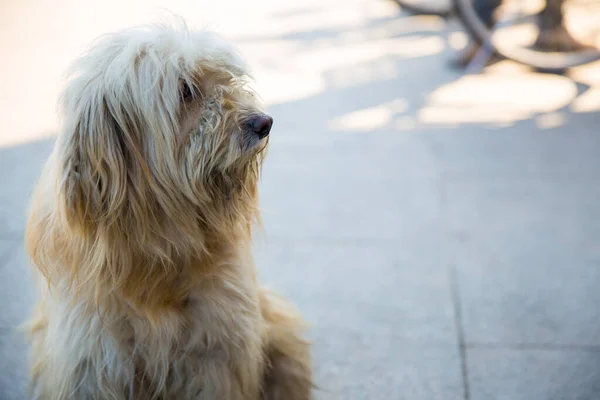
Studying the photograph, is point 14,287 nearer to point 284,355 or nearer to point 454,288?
point 284,355

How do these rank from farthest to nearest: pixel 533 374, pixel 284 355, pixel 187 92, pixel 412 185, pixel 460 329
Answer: pixel 412 185 → pixel 460 329 → pixel 533 374 → pixel 284 355 → pixel 187 92

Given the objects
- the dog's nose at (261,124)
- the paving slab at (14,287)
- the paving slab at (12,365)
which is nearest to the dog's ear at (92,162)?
the dog's nose at (261,124)

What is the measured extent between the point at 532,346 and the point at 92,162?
82.5 inches

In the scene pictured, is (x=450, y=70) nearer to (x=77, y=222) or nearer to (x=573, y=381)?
(x=573, y=381)

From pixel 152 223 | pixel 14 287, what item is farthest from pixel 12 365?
pixel 152 223

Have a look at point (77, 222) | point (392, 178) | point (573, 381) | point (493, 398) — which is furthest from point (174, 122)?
point (392, 178)

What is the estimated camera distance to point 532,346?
9.25 feet

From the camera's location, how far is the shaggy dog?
1.82 metres

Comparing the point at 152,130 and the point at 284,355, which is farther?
the point at 284,355

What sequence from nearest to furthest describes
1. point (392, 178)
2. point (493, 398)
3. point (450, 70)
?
point (493, 398)
point (392, 178)
point (450, 70)

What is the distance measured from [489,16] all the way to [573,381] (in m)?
4.01

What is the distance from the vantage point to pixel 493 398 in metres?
2.59

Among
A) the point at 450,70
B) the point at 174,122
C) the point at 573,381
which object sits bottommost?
the point at 573,381

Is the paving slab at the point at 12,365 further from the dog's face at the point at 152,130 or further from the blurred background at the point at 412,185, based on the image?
the dog's face at the point at 152,130
